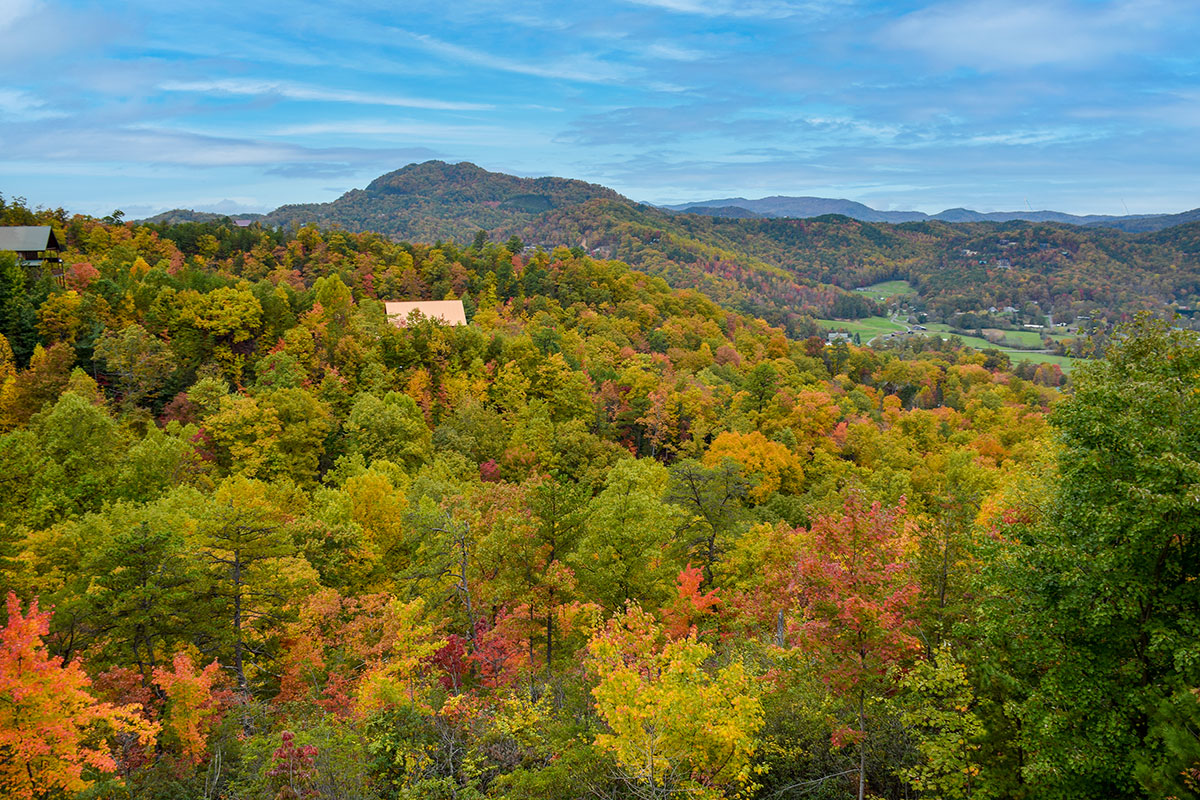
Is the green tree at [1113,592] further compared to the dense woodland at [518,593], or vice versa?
the dense woodland at [518,593]

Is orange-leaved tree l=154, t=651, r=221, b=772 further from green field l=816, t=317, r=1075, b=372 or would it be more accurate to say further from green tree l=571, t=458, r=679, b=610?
green field l=816, t=317, r=1075, b=372

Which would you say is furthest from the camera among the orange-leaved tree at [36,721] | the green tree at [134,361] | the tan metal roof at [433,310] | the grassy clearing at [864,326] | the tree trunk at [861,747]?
the grassy clearing at [864,326]

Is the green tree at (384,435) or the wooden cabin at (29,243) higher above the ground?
the wooden cabin at (29,243)

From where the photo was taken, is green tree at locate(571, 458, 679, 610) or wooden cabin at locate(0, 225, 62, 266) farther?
wooden cabin at locate(0, 225, 62, 266)

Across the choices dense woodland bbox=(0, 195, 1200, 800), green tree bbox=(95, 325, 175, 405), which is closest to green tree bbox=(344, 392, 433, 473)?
dense woodland bbox=(0, 195, 1200, 800)

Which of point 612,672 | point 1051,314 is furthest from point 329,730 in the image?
point 1051,314

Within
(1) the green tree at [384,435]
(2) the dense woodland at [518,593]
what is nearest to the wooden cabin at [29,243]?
(2) the dense woodland at [518,593]

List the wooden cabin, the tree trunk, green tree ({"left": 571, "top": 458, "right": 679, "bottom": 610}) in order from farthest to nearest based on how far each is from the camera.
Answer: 1. the wooden cabin
2. green tree ({"left": 571, "top": 458, "right": 679, "bottom": 610})
3. the tree trunk

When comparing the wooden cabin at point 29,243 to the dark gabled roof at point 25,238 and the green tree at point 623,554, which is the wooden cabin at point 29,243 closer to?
the dark gabled roof at point 25,238
